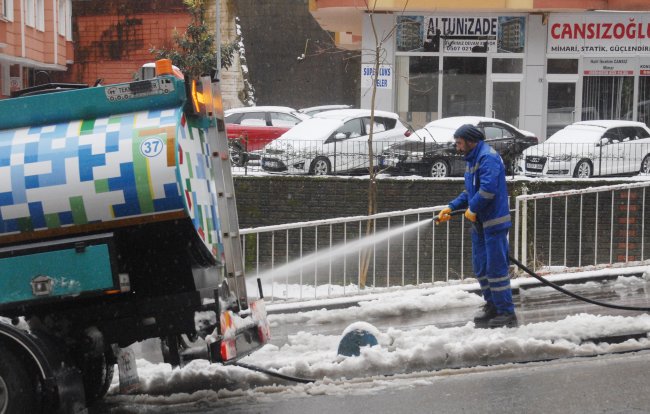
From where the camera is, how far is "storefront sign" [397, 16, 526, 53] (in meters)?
30.1

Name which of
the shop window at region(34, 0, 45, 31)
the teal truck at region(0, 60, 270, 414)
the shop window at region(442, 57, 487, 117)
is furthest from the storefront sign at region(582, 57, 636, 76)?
the teal truck at region(0, 60, 270, 414)

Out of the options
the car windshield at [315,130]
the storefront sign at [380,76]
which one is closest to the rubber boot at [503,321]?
the car windshield at [315,130]

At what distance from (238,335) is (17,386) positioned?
1.44 m

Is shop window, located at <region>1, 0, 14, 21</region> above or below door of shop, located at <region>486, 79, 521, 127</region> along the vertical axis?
above

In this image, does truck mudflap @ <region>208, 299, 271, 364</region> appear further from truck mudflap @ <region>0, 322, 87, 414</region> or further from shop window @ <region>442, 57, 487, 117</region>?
shop window @ <region>442, 57, 487, 117</region>

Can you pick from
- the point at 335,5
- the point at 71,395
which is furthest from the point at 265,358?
the point at 335,5

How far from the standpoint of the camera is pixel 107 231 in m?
5.96

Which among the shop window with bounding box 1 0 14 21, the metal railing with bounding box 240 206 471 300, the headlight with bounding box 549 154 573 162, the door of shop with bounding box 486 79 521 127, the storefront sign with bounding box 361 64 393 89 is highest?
the shop window with bounding box 1 0 14 21

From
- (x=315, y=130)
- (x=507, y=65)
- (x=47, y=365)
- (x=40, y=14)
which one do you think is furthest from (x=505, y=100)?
(x=47, y=365)

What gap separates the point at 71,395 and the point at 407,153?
16.1 meters

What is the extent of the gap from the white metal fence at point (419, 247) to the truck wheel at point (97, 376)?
3741 mm

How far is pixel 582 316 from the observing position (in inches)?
347

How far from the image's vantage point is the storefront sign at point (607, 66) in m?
30.4

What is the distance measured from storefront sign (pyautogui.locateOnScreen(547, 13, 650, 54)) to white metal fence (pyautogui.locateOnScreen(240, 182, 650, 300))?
13194mm
